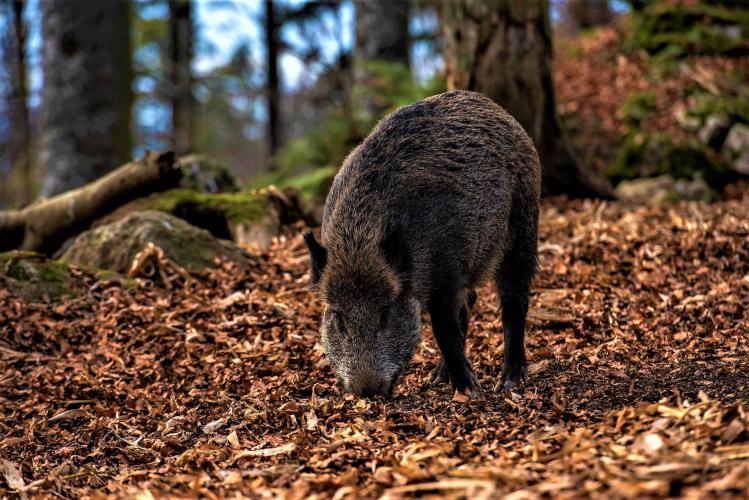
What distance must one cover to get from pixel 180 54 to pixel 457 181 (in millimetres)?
15243

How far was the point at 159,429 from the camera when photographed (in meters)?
5.39

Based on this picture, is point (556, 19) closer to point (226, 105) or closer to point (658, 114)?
point (226, 105)

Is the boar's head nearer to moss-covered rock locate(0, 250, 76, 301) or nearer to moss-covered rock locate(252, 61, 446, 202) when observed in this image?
moss-covered rock locate(0, 250, 76, 301)

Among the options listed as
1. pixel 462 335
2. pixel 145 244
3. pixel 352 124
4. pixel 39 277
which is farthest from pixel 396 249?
pixel 352 124

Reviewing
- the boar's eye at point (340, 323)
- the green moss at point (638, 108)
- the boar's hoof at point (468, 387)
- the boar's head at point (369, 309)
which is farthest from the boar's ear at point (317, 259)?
the green moss at point (638, 108)

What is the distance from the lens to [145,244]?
847cm

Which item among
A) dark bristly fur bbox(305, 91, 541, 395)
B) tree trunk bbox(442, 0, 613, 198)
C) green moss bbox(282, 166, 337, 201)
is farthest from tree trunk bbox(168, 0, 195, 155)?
dark bristly fur bbox(305, 91, 541, 395)

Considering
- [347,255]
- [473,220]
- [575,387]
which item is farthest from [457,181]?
[575,387]

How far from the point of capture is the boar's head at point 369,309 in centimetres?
495

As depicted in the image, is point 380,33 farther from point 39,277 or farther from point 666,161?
point 39,277

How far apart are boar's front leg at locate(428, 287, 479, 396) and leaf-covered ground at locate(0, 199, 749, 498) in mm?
158

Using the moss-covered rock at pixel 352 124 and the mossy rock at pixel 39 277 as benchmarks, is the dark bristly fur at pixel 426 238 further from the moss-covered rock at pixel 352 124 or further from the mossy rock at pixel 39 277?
Result: the moss-covered rock at pixel 352 124

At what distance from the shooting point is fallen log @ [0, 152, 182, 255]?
9.66 meters

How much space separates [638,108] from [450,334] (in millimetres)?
9762
